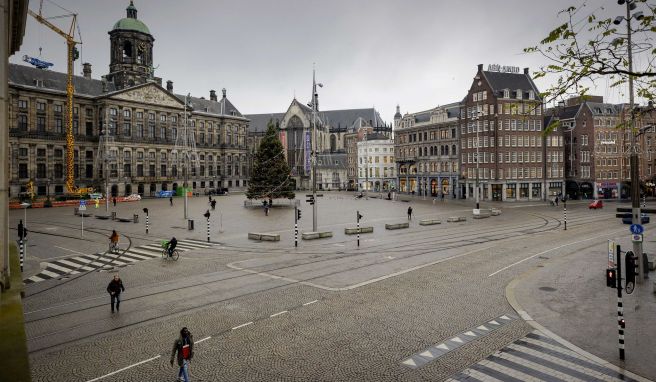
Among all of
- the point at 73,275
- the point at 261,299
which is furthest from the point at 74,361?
the point at 73,275

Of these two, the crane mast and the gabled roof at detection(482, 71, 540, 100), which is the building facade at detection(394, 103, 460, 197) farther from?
the crane mast

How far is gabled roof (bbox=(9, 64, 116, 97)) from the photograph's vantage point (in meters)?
83.4

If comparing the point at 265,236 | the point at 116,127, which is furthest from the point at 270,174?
the point at 116,127

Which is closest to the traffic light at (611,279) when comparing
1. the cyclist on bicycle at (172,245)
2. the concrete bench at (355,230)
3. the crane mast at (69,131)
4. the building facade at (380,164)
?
the cyclist on bicycle at (172,245)

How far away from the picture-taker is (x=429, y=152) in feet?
312

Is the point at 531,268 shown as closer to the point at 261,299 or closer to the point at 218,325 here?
the point at 261,299

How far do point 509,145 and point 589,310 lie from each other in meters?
Answer: 68.5

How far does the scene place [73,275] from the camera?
890 inches

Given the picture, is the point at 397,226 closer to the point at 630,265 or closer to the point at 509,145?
the point at 630,265

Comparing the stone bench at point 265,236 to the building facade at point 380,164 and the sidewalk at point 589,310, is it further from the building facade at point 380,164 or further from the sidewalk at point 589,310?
the building facade at point 380,164

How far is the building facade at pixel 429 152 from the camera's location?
89.4 m

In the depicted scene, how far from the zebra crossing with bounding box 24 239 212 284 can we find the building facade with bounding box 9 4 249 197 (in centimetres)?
5278

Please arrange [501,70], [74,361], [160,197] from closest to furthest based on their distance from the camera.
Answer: [74,361] → [501,70] → [160,197]

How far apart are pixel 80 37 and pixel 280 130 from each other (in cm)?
6303
